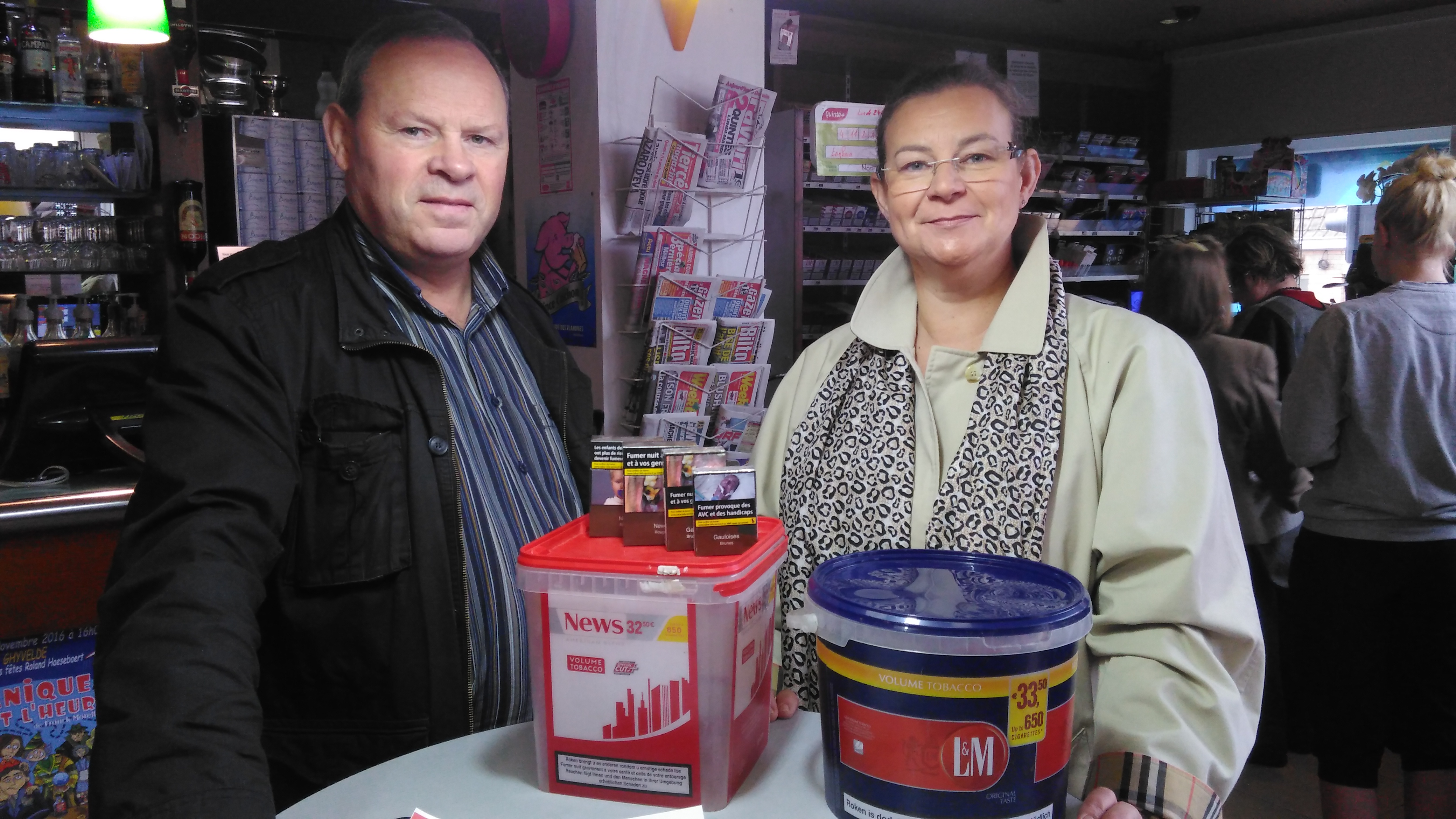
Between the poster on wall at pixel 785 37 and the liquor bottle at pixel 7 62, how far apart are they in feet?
12.0

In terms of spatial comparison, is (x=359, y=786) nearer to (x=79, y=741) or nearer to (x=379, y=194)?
(x=379, y=194)

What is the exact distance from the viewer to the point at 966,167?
62.8 inches

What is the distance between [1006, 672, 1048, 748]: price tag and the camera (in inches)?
35.4

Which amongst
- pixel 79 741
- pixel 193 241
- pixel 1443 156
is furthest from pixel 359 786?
pixel 193 241

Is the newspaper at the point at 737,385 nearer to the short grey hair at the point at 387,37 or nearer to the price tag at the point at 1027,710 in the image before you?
the short grey hair at the point at 387,37

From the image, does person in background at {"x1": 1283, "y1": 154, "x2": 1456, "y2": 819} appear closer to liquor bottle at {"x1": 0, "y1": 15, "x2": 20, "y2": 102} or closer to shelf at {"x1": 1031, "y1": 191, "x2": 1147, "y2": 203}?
shelf at {"x1": 1031, "y1": 191, "x2": 1147, "y2": 203}

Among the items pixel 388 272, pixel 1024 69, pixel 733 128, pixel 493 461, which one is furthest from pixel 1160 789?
pixel 1024 69

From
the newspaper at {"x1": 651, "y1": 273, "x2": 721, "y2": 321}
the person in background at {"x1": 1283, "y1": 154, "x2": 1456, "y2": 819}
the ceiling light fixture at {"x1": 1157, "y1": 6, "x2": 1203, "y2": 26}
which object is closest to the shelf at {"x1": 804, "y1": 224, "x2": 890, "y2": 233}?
the newspaper at {"x1": 651, "y1": 273, "x2": 721, "y2": 321}

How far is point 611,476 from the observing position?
1.11 metres

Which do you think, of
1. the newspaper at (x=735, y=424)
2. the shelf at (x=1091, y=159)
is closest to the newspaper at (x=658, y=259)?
the newspaper at (x=735, y=424)

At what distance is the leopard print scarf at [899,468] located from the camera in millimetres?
1419

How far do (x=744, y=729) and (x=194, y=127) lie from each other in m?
5.36

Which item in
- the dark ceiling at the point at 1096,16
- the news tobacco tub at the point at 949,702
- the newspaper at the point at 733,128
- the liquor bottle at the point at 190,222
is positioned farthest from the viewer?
the dark ceiling at the point at 1096,16

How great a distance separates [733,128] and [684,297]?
0.79m
